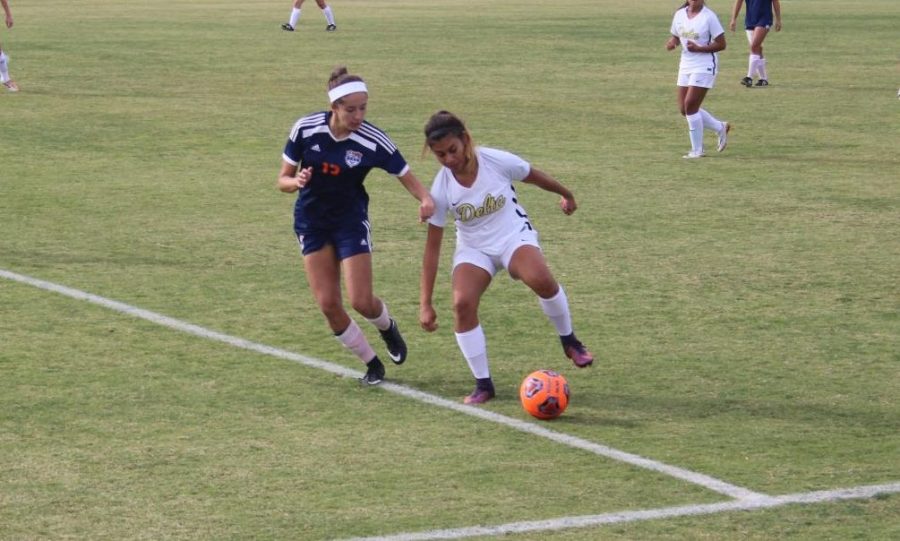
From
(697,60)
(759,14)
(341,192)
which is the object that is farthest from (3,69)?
(341,192)

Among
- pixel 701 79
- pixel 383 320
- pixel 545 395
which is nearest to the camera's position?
pixel 545 395

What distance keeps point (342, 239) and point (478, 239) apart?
86 centimetres

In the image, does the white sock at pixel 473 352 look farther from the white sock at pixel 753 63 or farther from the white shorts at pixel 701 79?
the white sock at pixel 753 63

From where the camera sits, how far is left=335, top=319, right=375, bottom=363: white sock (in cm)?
962

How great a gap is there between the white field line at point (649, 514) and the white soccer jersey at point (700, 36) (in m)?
11.9

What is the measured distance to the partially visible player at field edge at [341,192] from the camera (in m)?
9.34

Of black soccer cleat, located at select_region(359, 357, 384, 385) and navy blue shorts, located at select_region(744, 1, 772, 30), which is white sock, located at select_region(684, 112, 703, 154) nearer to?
navy blue shorts, located at select_region(744, 1, 772, 30)

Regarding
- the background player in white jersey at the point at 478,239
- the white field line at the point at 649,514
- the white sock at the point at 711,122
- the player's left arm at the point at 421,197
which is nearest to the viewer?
the white field line at the point at 649,514

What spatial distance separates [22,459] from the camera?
8102mm

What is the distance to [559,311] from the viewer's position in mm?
9602

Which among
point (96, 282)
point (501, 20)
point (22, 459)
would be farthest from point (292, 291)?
point (501, 20)

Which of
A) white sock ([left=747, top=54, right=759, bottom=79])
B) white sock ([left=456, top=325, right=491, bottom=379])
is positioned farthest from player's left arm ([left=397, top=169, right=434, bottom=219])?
white sock ([left=747, top=54, right=759, bottom=79])

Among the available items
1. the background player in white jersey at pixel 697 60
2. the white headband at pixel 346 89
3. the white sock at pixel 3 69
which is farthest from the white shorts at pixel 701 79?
the white sock at pixel 3 69

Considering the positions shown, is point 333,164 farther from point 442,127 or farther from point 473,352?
point 473,352
